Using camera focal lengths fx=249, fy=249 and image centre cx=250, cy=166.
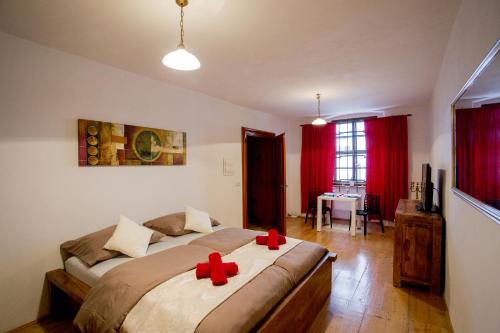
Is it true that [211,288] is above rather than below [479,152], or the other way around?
below

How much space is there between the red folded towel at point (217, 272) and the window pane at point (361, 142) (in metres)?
4.84

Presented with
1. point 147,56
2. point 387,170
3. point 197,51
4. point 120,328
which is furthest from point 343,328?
point 387,170

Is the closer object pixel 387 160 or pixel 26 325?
pixel 26 325

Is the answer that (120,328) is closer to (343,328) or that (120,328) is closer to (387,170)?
(343,328)

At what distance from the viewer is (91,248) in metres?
2.32

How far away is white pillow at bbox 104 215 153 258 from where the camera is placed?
2.35 meters

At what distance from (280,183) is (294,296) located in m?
3.22

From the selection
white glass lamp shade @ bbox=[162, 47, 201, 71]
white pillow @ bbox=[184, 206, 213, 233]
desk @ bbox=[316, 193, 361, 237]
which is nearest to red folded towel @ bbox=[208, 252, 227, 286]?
white pillow @ bbox=[184, 206, 213, 233]

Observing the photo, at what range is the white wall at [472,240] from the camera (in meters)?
1.11

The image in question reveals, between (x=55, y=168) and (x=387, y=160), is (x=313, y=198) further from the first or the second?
(x=55, y=168)

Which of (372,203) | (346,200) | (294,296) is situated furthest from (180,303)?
(372,203)

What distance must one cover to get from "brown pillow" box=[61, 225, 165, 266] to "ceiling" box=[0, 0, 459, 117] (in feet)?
5.97

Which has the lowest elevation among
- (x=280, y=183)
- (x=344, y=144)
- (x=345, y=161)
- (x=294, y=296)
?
(x=294, y=296)

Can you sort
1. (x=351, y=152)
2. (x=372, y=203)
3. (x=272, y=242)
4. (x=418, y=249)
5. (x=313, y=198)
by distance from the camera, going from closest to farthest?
(x=272, y=242) < (x=418, y=249) < (x=372, y=203) < (x=313, y=198) < (x=351, y=152)
